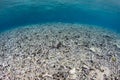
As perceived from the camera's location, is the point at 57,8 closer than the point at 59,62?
No

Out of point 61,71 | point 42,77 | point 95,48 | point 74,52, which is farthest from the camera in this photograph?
point 95,48

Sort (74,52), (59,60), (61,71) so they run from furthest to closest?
(74,52) → (59,60) → (61,71)

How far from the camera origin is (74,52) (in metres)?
11.0

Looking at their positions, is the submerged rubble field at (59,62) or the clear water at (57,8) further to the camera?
the clear water at (57,8)

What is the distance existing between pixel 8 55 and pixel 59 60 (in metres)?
4.19

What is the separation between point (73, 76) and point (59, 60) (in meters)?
2.02

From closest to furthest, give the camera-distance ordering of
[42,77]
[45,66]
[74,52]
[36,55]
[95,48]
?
[42,77], [45,66], [36,55], [74,52], [95,48]

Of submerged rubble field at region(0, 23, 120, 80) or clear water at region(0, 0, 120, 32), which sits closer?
submerged rubble field at region(0, 23, 120, 80)

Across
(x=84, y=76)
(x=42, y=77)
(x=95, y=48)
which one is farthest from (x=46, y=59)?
(x=95, y=48)

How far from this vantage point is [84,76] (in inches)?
308

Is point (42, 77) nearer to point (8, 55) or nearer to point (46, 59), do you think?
point (46, 59)

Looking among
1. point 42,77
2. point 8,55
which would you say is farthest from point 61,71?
point 8,55

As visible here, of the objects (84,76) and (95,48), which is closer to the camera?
(84,76)

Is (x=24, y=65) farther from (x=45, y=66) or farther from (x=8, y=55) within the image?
(x=8, y=55)
